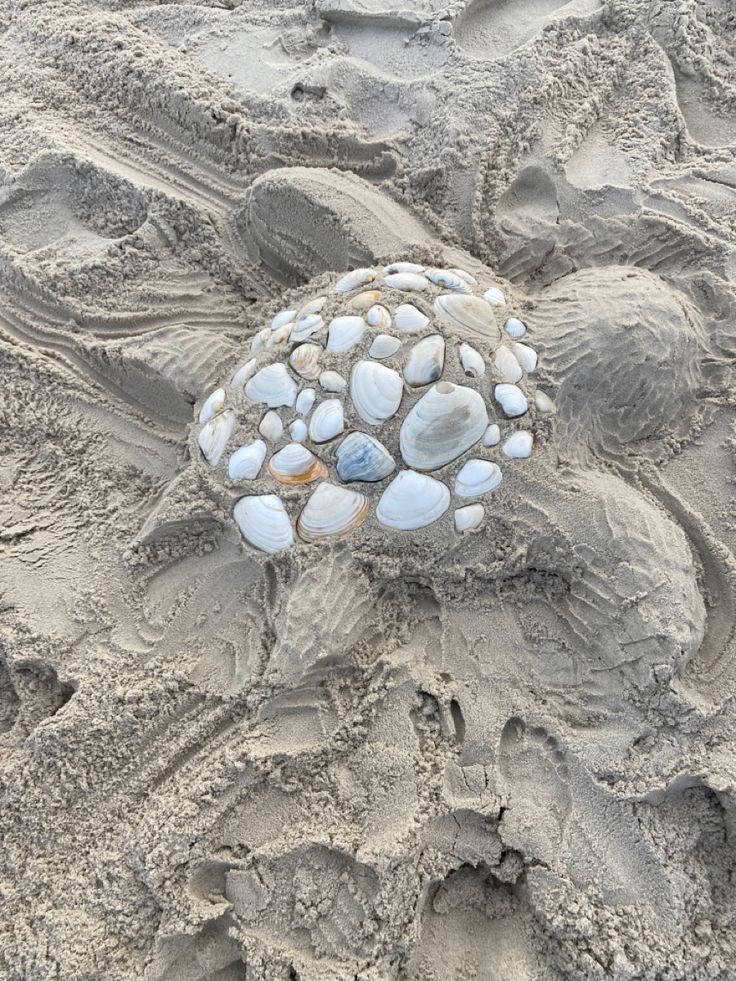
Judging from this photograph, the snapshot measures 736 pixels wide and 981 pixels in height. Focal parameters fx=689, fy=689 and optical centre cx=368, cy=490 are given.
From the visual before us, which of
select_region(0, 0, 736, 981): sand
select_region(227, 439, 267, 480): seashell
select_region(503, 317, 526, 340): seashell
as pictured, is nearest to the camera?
select_region(0, 0, 736, 981): sand

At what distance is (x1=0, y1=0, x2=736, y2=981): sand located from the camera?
176 centimetres

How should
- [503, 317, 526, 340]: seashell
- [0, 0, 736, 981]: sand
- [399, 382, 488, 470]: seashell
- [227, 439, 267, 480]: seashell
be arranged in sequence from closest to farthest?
1. [0, 0, 736, 981]: sand
2. [399, 382, 488, 470]: seashell
3. [227, 439, 267, 480]: seashell
4. [503, 317, 526, 340]: seashell

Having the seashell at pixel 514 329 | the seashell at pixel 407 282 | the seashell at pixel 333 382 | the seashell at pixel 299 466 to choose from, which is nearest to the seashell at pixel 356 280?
the seashell at pixel 407 282

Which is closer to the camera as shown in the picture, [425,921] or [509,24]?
[425,921]

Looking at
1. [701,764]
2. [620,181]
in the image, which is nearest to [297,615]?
[701,764]

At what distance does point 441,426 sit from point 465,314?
0.38 metres

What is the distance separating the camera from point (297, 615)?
1.87 meters

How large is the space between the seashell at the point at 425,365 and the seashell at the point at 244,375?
473 millimetres

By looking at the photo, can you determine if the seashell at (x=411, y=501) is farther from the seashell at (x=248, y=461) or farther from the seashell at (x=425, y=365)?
the seashell at (x=248, y=461)

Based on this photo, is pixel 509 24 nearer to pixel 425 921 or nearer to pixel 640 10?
pixel 640 10

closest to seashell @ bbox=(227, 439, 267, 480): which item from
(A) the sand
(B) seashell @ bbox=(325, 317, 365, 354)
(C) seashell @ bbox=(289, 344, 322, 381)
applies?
(A) the sand

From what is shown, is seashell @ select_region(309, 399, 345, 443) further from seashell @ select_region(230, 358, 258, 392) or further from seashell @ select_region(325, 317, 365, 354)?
seashell @ select_region(230, 358, 258, 392)

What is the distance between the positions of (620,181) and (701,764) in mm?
1850

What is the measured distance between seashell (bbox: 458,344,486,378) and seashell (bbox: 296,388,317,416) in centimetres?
43
